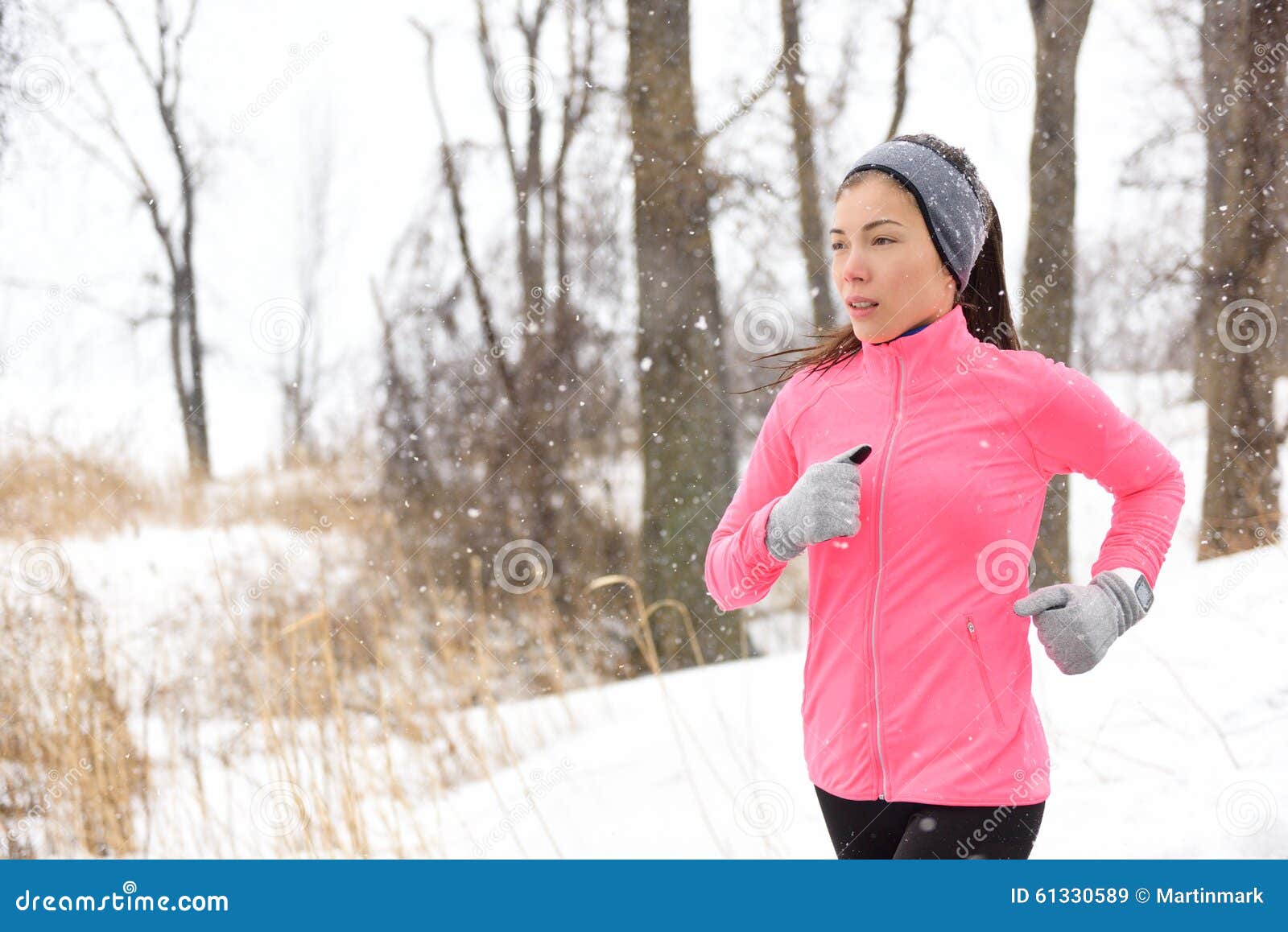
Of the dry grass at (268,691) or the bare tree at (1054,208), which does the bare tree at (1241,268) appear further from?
the dry grass at (268,691)

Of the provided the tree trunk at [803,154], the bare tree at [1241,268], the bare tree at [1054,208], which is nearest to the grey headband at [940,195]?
the bare tree at [1054,208]

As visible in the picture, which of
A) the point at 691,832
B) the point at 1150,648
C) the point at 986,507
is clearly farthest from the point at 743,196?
the point at 986,507

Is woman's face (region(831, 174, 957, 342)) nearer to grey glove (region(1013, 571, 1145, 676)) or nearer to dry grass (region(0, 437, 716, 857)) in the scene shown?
grey glove (region(1013, 571, 1145, 676))

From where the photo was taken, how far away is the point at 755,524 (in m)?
1.28

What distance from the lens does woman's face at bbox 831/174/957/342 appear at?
1.28 m

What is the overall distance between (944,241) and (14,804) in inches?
118

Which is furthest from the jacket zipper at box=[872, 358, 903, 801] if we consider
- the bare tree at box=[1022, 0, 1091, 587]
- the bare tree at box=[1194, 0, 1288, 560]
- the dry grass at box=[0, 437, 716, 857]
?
the bare tree at box=[1194, 0, 1288, 560]

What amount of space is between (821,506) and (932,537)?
17cm

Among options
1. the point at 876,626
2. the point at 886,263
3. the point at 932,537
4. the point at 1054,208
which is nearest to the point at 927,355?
the point at 886,263

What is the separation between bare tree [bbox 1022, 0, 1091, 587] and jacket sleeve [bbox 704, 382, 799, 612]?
213cm

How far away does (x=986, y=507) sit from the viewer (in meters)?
1.21

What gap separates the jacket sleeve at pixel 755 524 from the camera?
4.23ft

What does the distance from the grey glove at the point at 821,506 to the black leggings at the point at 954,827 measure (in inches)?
14.7

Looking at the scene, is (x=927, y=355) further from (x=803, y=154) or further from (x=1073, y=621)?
(x=803, y=154)
